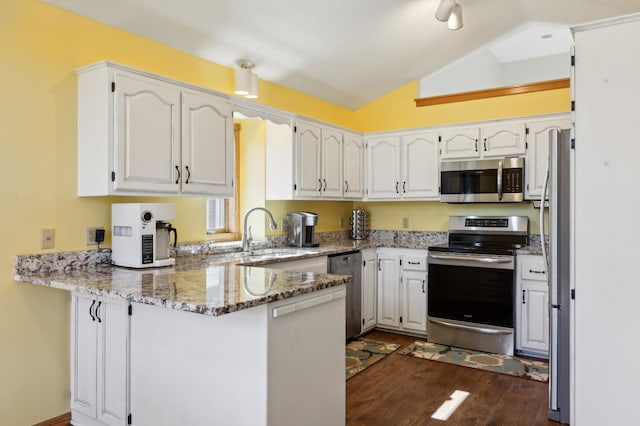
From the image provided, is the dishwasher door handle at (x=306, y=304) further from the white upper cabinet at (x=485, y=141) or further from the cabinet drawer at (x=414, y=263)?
the white upper cabinet at (x=485, y=141)

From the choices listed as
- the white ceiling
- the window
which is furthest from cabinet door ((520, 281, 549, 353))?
the window

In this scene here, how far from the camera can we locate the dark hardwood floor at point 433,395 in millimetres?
2734

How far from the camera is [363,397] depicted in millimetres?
3027

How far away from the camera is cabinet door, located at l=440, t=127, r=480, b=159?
4449 millimetres

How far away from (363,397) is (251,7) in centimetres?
278

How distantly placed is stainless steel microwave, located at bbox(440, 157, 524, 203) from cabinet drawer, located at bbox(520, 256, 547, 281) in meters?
0.61

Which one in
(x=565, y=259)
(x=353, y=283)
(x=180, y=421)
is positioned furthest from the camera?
(x=353, y=283)

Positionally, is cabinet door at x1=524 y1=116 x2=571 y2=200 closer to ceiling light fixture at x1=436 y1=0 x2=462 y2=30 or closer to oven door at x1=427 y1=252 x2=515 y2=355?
oven door at x1=427 y1=252 x2=515 y2=355

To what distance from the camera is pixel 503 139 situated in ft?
14.1

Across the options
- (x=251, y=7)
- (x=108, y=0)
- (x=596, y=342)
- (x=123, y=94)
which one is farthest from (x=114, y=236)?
(x=596, y=342)

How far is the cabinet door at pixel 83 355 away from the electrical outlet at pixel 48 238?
1.09ft

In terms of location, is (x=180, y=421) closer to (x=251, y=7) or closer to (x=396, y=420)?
(x=396, y=420)

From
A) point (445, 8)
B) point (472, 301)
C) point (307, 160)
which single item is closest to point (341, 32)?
point (445, 8)

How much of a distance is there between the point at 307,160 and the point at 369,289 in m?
1.45
